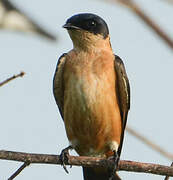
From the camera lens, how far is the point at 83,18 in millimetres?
5410

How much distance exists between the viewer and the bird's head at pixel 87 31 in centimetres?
536

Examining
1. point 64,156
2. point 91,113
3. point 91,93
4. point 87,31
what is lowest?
point 64,156

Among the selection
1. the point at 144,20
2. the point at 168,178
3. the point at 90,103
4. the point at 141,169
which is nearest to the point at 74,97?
the point at 90,103

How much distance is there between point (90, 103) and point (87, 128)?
1.01 feet

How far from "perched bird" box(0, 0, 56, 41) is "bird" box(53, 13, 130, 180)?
5.36ft

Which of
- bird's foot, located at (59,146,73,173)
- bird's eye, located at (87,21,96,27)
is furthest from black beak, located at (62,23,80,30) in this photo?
bird's foot, located at (59,146,73,173)

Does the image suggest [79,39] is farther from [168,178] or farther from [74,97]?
[168,178]

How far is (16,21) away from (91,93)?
5.72 feet

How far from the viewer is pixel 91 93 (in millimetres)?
5121

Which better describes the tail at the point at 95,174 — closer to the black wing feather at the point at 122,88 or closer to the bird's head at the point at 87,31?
the black wing feather at the point at 122,88

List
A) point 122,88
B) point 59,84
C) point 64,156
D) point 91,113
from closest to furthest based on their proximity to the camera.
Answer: point 64,156
point 91,113
point 122,88
point 59,84

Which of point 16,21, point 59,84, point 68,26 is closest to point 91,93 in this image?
point 59,84

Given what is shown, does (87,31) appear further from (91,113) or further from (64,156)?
(64,156)

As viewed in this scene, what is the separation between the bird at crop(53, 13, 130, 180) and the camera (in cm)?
514
